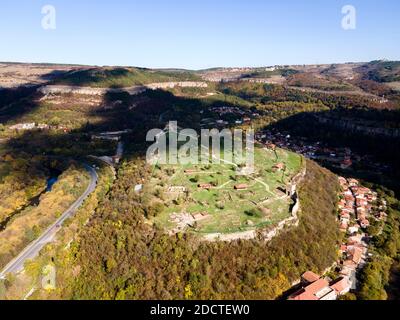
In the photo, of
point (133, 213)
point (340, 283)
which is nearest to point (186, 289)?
point (133, 213)

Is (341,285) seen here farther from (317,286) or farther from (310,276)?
(317,286)

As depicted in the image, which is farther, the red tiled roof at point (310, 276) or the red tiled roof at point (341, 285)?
the red tiled roof at point (310, 276)

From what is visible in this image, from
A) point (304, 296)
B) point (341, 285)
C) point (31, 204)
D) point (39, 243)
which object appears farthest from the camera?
point (31, 204)

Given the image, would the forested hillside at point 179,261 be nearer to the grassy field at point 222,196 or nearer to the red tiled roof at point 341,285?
the grassy field at point 222,196

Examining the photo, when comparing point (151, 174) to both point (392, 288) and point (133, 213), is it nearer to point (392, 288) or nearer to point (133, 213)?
point (133, 213)

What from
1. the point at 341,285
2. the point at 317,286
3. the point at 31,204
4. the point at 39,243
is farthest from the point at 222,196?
the point at 31,204

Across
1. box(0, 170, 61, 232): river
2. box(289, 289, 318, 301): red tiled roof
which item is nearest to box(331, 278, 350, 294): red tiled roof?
box(289, 289, 318, 301): red tiled roof

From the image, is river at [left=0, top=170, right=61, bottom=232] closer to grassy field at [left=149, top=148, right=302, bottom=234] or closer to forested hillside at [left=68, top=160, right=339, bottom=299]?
forested hillside at [left=68, top=160, right=339, bottom=299]

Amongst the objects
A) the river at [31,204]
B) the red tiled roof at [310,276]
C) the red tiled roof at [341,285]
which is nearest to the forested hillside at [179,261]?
the red tiled roof at [310,276]
